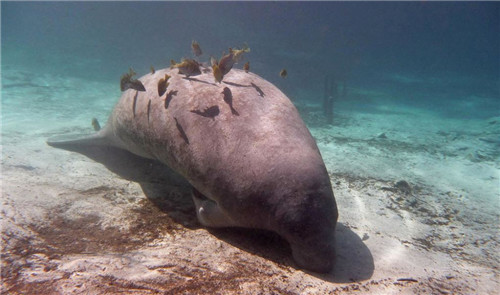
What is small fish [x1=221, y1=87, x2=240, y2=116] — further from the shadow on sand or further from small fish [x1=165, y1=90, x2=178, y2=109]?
the shadow on sand

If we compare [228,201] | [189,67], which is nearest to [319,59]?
[189,67]

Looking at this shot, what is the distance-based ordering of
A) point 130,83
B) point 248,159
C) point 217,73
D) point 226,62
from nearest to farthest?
point 248,159 < point 217,73 < point 226,62 < point 130,83

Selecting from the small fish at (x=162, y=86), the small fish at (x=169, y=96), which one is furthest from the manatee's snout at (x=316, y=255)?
the small fish at (x=162, y=86)

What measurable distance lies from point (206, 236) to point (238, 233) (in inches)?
12.7

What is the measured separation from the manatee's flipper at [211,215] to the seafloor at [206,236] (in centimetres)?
10

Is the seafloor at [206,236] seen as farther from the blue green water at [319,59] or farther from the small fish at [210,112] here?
the blue green water at [319,59]

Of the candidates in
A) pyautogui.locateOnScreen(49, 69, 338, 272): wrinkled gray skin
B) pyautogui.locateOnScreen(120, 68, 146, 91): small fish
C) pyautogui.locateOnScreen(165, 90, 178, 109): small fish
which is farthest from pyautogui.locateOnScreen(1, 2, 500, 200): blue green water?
pyautogui.locateOnScreen(120, 68, 146, 91): small fish

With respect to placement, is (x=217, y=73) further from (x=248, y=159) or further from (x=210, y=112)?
(x=248, y=159)

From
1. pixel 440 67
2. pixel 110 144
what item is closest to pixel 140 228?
pixel 110 144

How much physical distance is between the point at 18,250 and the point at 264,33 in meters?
38.4

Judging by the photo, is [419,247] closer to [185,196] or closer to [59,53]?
[185,196]

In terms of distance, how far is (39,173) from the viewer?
4.07 m

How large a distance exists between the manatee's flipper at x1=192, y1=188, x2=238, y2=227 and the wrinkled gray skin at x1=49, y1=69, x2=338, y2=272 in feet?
0.03

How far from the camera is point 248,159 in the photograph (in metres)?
2.49
